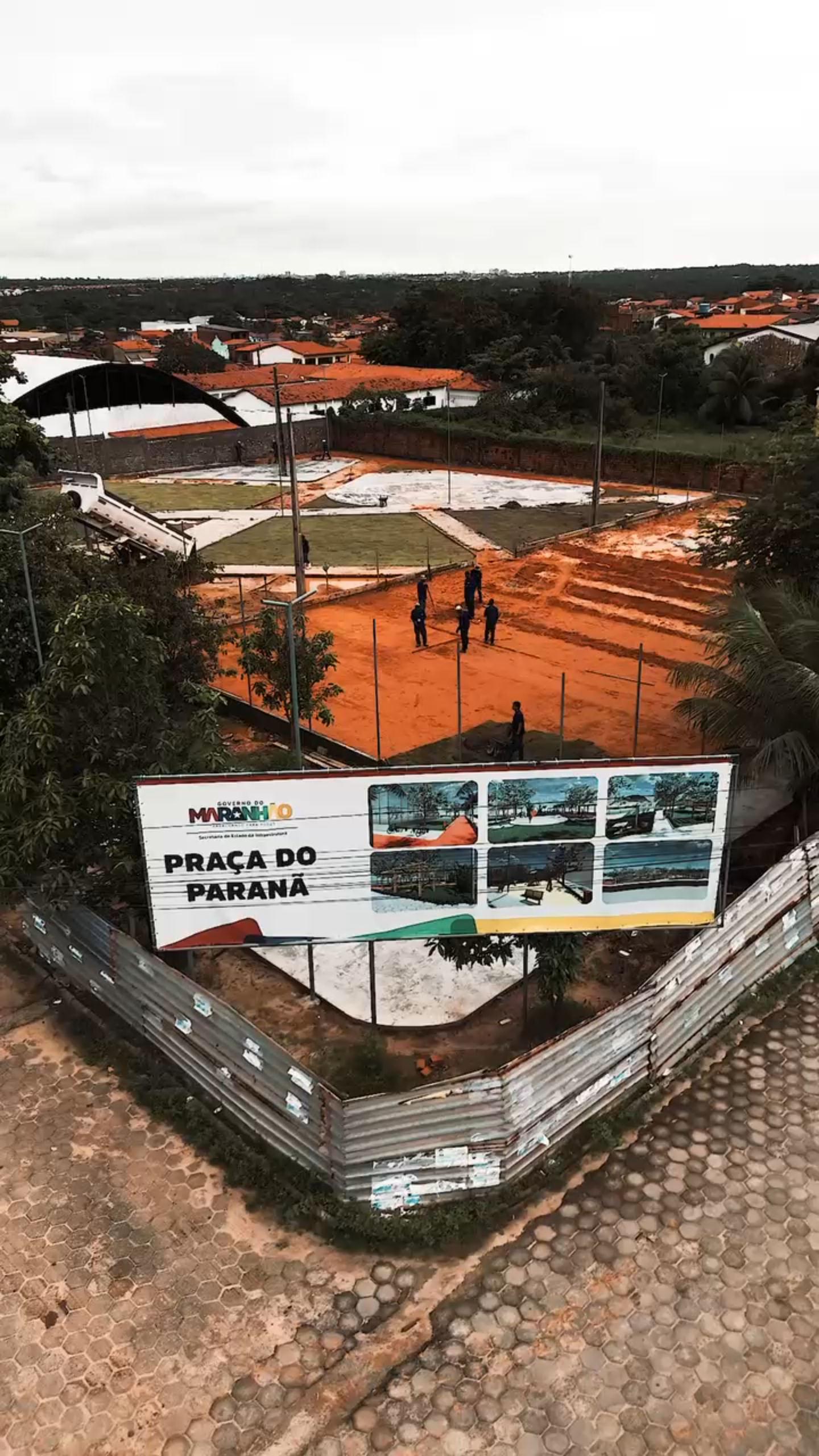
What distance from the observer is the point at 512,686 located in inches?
821

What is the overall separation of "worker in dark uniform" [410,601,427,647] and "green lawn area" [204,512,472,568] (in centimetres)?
822

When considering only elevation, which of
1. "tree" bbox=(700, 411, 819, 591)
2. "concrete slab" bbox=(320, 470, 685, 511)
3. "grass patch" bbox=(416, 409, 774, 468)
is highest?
"tree" bbox=(700, 411, 819, 591)

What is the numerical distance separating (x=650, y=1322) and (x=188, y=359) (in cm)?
8984

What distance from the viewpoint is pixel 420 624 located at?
74.4 feet

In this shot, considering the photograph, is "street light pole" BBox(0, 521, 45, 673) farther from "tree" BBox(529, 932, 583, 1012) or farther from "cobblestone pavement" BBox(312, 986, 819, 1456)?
"cobblestone pavement" BBox(312, 986, 819, 1456)

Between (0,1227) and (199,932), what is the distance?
294cm

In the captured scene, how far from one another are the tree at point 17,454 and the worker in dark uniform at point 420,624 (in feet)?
28.2

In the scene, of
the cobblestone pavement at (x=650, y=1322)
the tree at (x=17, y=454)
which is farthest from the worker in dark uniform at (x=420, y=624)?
the cobblestone pavement at (x=650, y=1322)

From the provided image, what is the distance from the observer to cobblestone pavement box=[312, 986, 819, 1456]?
6703mm

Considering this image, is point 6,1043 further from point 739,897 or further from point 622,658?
point 622,658

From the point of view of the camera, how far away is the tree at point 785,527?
16844mm

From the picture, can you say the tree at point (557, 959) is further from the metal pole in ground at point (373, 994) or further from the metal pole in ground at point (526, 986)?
the metal pole in ground at point (373, 994)

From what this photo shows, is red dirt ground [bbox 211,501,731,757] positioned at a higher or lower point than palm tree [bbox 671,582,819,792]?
lower

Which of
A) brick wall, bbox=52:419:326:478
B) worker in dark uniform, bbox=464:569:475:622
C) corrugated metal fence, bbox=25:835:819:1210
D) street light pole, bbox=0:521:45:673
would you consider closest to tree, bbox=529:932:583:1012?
corrugated metal fence, bbox=25:835:819:1210
